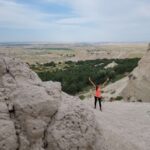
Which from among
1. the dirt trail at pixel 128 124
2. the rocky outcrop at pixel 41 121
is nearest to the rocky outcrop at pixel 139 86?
the dirt trail at pixel 128 124

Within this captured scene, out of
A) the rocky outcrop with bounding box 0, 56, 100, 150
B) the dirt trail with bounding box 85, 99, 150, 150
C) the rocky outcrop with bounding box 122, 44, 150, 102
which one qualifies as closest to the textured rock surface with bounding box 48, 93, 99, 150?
the rocky outcrop with bounding box 0, 56, 100, 150

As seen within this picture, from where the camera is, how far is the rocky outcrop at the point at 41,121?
26.2 feet

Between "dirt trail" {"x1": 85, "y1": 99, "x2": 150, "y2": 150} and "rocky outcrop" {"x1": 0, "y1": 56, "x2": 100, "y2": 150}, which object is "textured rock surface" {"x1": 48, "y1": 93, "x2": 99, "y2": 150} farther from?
"dirt trail" {"x1": 85, "y1": 99, "x2": 150, "y2": 150}

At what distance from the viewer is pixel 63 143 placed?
804 cm

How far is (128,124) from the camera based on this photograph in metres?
14.3

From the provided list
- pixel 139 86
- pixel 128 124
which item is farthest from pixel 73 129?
pixel 139 86

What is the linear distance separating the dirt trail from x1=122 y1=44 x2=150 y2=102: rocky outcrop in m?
2.92

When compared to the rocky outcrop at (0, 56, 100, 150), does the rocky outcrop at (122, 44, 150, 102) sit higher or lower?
lower

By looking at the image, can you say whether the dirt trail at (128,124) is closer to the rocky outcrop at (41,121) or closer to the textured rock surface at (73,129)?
the textured rock surface at (73,129)

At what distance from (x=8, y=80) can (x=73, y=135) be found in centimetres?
189

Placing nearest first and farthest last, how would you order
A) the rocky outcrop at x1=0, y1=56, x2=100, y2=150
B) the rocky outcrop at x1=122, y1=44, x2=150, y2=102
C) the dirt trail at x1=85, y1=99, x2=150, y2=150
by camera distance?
the rocky outcrop at x1=0, y1=56, x2=100, y2=150 < the dirt trail at x1=85, y1=99, x2=150, y2=150 < the rocky outcrop at x1=122, y1=44, x2=150, y2=102

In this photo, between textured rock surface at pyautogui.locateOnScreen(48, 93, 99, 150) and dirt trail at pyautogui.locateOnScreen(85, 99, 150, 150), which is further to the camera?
dirt trail at pyautogui.locateOnScreen(85, 99, 150, 150)

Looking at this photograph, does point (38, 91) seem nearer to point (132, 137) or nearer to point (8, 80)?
point (8, 80)

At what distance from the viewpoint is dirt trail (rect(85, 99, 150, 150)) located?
1100cm
